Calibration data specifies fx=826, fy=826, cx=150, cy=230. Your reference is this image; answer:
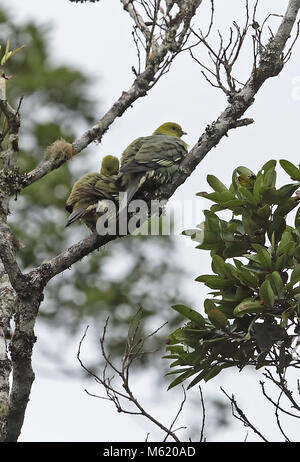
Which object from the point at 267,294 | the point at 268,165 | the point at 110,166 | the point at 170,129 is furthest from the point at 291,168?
the point at 170,129

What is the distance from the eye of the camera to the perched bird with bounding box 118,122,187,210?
14.8ft

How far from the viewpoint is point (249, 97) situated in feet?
13.6

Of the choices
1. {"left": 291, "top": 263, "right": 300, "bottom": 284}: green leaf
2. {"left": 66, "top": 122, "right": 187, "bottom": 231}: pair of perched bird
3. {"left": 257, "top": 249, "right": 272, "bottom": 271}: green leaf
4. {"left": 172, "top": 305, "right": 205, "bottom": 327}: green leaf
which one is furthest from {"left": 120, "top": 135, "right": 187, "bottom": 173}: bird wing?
{"left": 291, "top": 263, "right": 300, "bottom": 284}: green leaf

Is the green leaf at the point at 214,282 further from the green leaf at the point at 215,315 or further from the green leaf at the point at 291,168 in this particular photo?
the green leaf at the point at 291,168

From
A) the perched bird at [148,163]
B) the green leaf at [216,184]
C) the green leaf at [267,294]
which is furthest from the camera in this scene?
the perched bird at [148,163]

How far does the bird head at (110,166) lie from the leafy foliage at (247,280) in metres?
1.23

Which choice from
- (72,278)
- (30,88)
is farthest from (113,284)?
(30,88)

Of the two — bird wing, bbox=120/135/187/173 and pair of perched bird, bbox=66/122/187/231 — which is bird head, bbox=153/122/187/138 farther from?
pair of perched bird, bbox=66/122/187/231

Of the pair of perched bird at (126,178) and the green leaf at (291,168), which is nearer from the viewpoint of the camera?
the green leaf at (291,168)

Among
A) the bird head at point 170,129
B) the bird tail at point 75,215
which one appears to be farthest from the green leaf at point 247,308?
the bird head at point 170,129

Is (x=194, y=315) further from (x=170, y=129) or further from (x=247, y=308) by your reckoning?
(x=170, y=129)

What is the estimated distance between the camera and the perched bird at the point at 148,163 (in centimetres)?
451

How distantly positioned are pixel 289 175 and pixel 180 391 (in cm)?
485

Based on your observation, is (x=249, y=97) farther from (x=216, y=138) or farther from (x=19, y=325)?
(x=19, y=325)
